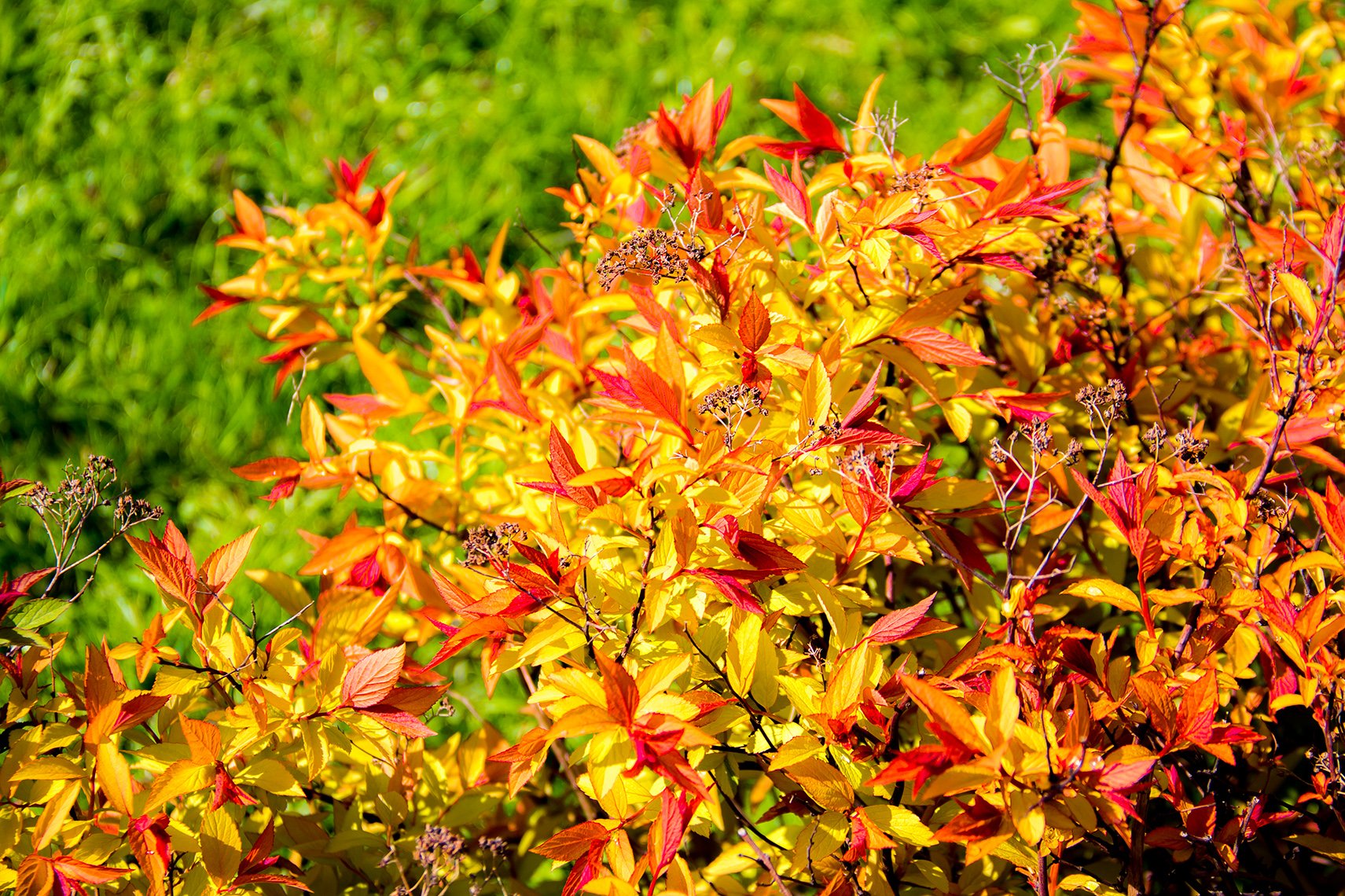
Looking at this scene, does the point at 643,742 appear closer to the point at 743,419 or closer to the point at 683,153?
the point at 743,419

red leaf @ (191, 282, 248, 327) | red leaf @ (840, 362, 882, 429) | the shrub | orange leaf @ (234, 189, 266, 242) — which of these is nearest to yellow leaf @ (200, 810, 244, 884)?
the shrub

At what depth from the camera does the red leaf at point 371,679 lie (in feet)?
3.76

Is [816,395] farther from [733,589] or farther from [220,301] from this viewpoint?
[220,301]

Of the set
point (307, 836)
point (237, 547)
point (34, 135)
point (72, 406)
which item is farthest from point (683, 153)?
point (34, 135)

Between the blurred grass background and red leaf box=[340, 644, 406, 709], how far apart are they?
1.65m

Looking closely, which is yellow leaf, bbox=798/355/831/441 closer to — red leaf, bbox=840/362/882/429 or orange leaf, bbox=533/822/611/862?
red leaf, bbox=840/362/882/429

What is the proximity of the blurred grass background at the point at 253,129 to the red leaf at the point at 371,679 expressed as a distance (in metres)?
1.65

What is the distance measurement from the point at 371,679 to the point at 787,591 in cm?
49

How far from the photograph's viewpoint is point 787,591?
4.08 feet

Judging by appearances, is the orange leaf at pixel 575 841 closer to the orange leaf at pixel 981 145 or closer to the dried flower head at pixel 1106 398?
the dried flower head at pixel 1106 398

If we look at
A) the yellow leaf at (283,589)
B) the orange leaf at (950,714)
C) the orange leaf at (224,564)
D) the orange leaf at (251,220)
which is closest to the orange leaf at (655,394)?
the orange leaf at (950,714)

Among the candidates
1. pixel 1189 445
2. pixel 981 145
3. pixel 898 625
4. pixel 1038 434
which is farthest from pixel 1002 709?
pixel 981 145

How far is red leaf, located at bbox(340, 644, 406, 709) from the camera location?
1145 mm

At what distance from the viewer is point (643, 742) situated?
0.99m
